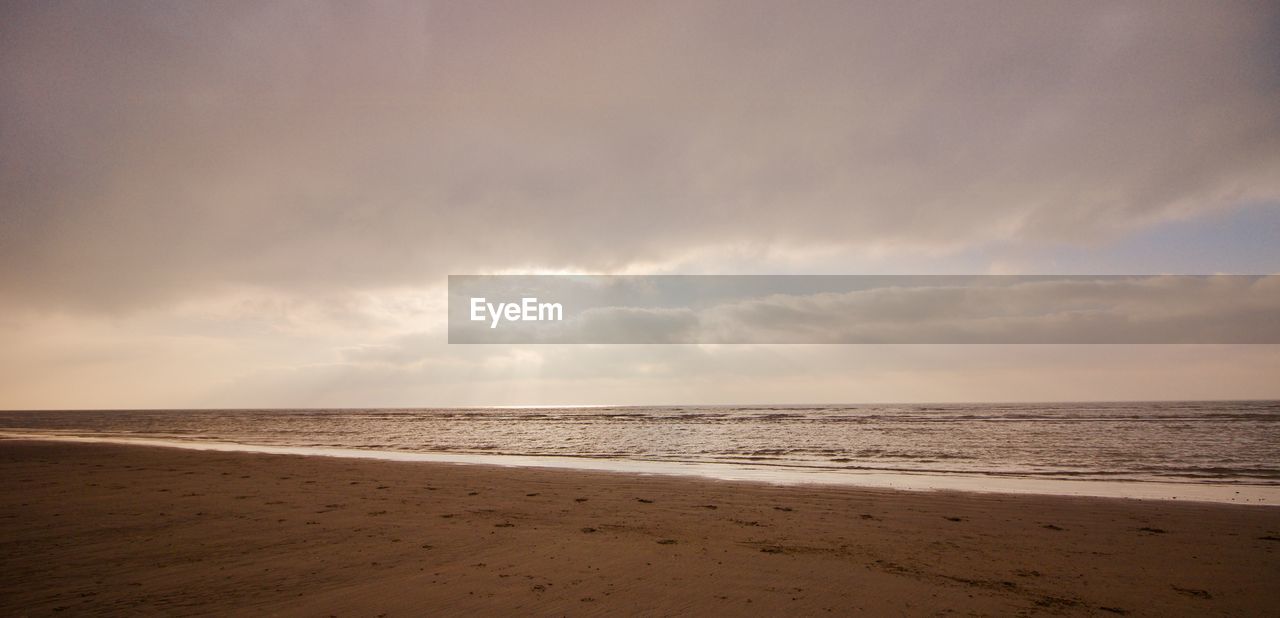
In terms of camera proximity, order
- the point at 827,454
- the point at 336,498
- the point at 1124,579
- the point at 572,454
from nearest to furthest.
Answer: the point at 1124,579 → the point at 336,498 → the point at 827,454 → the point at 572,454

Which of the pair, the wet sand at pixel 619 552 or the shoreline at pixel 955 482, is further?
the shoreline at pixel 955 482

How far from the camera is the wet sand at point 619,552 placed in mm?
6590

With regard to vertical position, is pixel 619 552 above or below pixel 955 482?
above

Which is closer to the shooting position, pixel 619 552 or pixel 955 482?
pixel 619 552

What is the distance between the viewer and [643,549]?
29.5 ft

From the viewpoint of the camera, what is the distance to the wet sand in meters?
6.59

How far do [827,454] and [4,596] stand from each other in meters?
27.8

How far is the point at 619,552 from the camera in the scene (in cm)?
880

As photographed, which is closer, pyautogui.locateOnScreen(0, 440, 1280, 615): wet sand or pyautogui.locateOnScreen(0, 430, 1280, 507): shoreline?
pyautogui.locateOnScreen(0, 440, 1280, 615): wet sand

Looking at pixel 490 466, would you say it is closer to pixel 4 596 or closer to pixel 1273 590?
pixel 4 596

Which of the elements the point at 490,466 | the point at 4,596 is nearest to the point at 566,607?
the point at 4,596

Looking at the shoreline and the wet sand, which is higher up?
the wet sand

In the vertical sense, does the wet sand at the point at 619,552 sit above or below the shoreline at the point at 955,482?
above

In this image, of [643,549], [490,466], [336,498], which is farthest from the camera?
[490,466]
